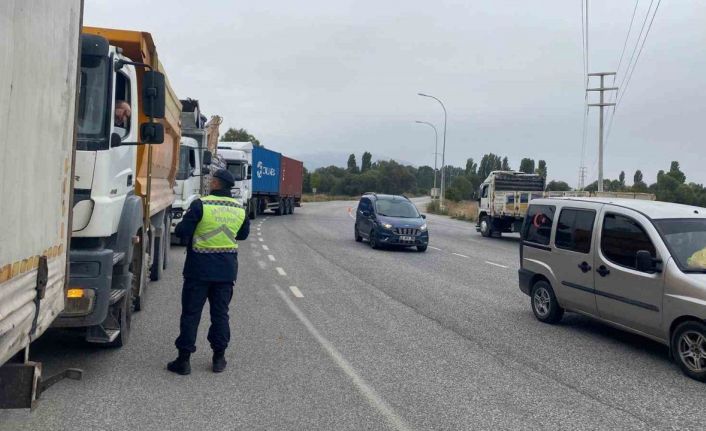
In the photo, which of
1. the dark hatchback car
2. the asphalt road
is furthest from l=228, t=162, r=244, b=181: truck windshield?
the asphalt road

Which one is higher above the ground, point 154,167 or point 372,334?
point 154,167

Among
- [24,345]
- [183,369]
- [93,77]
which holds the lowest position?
[183,369]

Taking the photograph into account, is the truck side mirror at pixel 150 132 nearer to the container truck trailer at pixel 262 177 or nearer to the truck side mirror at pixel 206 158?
the truck side mirror at pixel 206 158

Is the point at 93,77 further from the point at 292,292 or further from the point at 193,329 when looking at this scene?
the point at 292,292

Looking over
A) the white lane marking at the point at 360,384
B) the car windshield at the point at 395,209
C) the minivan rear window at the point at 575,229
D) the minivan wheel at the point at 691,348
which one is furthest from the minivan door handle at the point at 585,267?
the car windshield at the point at 395,209

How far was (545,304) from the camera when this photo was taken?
9.04m

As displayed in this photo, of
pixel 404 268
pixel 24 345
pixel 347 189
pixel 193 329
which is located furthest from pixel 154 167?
pixel 347 189

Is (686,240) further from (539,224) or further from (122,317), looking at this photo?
(122,317)

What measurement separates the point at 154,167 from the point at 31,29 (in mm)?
6501

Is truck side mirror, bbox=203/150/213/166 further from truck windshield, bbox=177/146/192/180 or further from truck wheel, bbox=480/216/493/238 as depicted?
truck wheel, bbox=480/216/493/238

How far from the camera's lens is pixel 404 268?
15.5m

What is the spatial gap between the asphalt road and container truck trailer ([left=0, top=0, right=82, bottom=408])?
146 cm

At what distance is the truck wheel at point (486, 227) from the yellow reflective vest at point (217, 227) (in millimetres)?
23736

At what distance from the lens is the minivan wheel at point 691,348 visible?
6.32 metres
